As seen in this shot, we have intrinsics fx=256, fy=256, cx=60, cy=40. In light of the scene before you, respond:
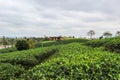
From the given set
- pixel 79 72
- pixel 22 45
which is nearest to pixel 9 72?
pixel 79 72

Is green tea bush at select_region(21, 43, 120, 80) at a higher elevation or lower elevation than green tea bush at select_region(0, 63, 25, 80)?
higher

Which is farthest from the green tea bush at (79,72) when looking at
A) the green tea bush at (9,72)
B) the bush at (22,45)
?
the bush at (22,45)

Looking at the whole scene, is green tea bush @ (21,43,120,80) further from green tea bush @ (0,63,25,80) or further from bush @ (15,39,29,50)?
bush @ (15,39,29,50)

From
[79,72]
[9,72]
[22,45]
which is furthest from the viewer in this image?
[22,45]

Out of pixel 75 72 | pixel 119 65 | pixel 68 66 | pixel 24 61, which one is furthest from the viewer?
pixel 24 61

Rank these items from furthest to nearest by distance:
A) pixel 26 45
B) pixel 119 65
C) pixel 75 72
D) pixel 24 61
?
pixel 26 45, pixel 24 61, pixel 119 65, pixel 75 72

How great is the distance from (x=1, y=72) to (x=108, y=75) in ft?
39.0

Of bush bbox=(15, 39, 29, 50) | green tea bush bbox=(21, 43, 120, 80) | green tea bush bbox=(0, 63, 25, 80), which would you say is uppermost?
green tea bush bbox=(21, 43, 120, 80)

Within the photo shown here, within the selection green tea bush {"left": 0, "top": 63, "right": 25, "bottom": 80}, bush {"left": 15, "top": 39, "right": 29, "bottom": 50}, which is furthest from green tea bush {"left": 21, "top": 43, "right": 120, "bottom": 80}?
bush {"left": 15, "top": 39, "right": 29, "bottom": 50}

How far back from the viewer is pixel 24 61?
2495 cm

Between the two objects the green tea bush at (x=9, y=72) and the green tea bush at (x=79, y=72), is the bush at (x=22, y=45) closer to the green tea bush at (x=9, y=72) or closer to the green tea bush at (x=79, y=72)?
the green tea bush at (x=9, y=72)

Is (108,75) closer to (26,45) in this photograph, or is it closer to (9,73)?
(9,73)

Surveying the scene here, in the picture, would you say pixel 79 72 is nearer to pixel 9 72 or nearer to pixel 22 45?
pixel 9 72

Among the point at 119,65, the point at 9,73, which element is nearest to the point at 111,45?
the point at 9,73
